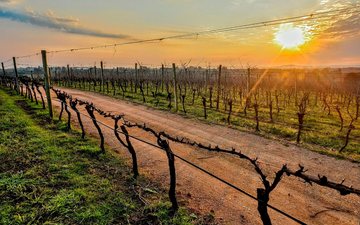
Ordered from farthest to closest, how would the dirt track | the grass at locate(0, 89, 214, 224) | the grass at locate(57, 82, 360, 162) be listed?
the grass at locate(57, 82, 360, 162), the dirt track, the grass at locate(0, 89, 214, 224)

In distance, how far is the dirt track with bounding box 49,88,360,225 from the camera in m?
5.62

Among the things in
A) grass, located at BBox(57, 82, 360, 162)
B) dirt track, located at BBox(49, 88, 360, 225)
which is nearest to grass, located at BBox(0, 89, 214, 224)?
dirt track, located at BBox(49, 88, 360, 225)

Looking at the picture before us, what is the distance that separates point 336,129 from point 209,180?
9.90 m

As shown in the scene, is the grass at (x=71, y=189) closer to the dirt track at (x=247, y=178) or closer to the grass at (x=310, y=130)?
the dirt track at (x=247, y=178)

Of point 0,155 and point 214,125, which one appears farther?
point 214,125

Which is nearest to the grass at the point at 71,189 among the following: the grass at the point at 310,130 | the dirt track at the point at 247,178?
the dirt track at the point at 247,178

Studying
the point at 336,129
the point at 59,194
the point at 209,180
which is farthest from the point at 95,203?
the point at 336,129

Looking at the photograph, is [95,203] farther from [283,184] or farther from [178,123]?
[178,123]

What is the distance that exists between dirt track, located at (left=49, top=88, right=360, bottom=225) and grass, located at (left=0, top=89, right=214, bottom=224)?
605 millimetres

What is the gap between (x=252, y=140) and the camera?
36.4 feet

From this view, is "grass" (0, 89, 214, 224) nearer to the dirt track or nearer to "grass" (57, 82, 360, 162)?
the dirt track

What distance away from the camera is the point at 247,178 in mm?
7223

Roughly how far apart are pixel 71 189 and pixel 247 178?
408 cm

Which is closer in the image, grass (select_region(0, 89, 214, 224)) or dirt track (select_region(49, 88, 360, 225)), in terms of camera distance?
grass (select_region(0, 89, 214, 224))
